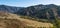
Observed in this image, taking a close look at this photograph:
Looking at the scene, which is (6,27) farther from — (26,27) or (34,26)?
(34,26)

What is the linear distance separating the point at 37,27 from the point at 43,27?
1.44 m

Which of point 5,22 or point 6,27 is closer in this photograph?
point 6,27

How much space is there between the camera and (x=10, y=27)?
33.6 metres

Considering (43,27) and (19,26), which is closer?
(19,26)

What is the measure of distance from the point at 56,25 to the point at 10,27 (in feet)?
34.7

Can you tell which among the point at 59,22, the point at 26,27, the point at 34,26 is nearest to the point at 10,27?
the point at 26,27

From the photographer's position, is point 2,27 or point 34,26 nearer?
point 2,27

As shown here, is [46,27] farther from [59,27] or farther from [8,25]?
[8,25]

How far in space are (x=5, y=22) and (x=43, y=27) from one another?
9160 mm

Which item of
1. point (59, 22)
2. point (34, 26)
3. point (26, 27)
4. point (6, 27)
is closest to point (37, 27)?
point (34, 26)

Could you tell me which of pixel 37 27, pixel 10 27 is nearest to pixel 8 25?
pixel 10 27

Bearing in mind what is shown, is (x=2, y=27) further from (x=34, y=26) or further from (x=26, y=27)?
→ (x=34, y=26)

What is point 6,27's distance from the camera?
33281 mm

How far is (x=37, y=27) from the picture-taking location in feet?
119
